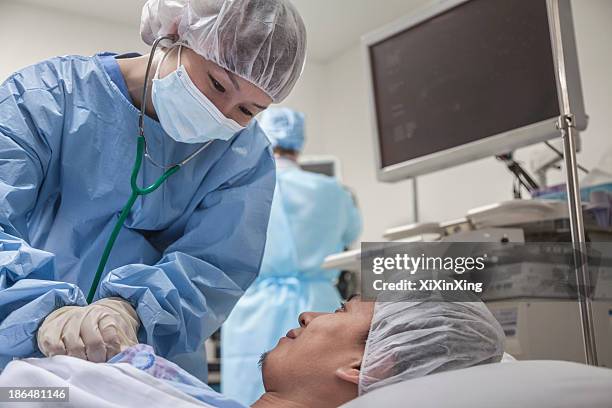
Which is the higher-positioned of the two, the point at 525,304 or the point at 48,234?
the point at 48,234

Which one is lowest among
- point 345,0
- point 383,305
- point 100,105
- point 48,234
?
point 383,305

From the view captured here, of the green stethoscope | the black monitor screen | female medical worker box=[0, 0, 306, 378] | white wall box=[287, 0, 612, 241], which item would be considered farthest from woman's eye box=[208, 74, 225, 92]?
white wall box=[287, 0, 612, 241]

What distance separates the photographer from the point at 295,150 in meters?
3.17

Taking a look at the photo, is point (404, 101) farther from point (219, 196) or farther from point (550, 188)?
point (219, 196)

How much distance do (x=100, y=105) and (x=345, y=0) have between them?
133 centimetres

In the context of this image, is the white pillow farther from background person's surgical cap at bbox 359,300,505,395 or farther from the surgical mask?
the surgical mask

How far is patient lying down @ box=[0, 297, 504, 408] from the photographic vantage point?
3.18 ft

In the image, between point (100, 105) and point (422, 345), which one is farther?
point (100, 105)

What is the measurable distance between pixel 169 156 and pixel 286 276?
1.54 m

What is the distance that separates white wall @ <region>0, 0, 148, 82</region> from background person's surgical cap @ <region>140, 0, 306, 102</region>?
136mm

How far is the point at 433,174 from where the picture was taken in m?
3.55

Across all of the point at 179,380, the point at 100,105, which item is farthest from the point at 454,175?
the point at 179,380

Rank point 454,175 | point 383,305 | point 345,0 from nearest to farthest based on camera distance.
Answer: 1. point 383,305
2. point 345,0
3. point 454,175

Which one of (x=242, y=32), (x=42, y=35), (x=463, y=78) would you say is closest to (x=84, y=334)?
(x=242, y=32)
